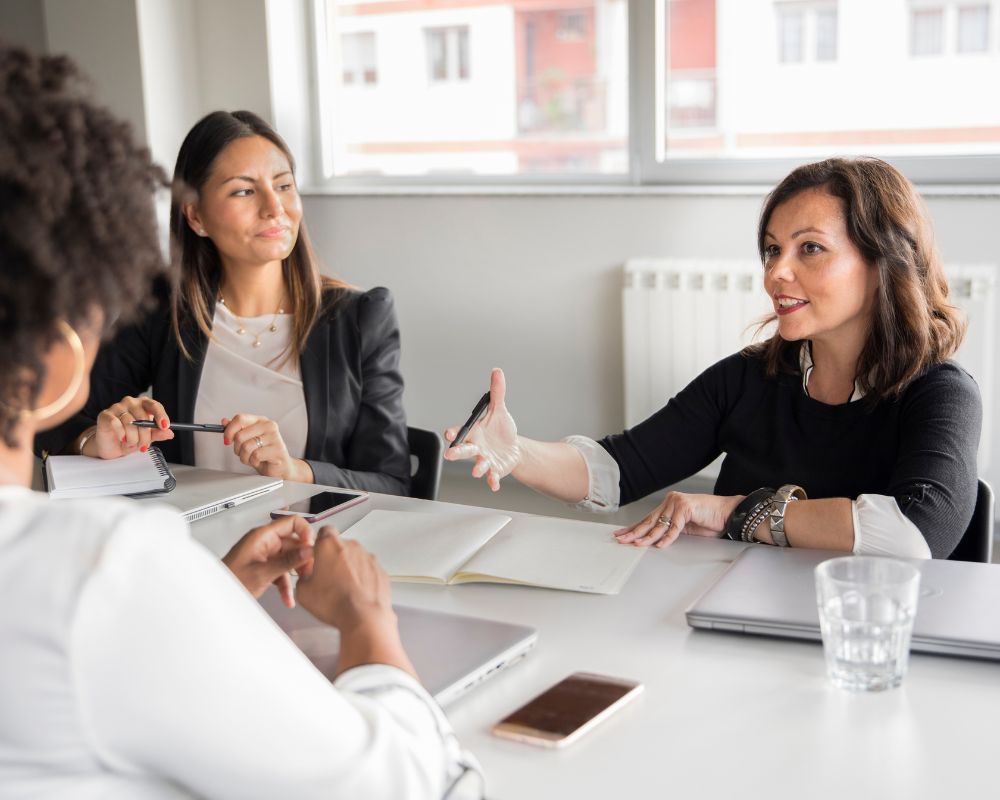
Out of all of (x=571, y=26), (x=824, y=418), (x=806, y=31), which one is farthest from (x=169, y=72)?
(x=824, y=418)

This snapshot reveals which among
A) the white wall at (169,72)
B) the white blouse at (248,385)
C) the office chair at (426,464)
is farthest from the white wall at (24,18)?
the office chair at (426,464)

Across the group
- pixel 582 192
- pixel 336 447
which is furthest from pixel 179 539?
A: pixel 582 192

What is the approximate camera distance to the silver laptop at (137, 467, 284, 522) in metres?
1.62

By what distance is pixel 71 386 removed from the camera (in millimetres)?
736

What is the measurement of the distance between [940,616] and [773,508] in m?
0.36

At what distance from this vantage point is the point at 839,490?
1.71m

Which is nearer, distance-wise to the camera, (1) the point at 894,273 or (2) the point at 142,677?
(2) the point at 142,677

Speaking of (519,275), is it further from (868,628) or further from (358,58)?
(868,628)

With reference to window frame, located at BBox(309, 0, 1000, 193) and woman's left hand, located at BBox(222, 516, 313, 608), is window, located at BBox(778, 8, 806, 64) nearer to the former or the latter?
window frame, located at BBox(309, 0, 1000, 193)

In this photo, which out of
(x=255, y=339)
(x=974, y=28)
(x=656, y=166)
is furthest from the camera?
(x=656, y=166)

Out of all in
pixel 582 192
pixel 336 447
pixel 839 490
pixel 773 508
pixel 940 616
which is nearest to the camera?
pixel 940 616

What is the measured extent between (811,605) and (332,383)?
117 cm

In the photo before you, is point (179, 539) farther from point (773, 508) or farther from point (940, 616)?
point (773, 508)

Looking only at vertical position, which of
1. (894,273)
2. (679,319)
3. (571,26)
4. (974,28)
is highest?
(571,26)
